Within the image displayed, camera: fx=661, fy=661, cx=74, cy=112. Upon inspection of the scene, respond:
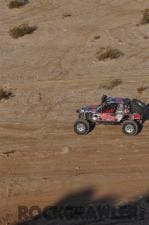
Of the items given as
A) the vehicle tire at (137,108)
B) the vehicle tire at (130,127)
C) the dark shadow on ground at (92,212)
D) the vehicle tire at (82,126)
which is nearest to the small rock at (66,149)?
the vehicle tire at (82,126)

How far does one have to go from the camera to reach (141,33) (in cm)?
3591

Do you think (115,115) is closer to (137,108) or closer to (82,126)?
(137,108)

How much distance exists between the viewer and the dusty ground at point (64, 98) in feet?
66.2

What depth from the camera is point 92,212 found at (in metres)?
17.3

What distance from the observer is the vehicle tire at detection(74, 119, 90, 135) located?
23.9m

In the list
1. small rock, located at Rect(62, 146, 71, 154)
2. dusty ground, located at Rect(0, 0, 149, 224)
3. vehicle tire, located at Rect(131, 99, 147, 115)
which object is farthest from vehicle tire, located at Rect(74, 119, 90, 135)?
vehicle tire, located at Rect(131, 99, 147, 115)

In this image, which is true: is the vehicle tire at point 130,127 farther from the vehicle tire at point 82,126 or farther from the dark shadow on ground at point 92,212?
the dark shadow on ground at point 92,212

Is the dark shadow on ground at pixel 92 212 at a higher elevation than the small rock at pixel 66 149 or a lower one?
lower

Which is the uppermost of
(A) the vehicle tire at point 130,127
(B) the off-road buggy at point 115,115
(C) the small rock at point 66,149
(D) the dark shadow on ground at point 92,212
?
(B) the off-road buggy at point 115,115

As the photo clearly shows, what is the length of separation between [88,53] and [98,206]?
1676 centimetres

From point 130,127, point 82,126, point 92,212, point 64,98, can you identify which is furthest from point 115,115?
point 92,212

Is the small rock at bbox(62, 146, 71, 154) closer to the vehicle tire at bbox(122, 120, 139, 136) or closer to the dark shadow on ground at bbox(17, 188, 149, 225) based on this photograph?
the vehicle tire at bbox(122, 120, 139, 136)

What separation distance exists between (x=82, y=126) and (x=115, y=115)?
130 centimetres

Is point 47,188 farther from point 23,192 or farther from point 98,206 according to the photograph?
point 98,206
